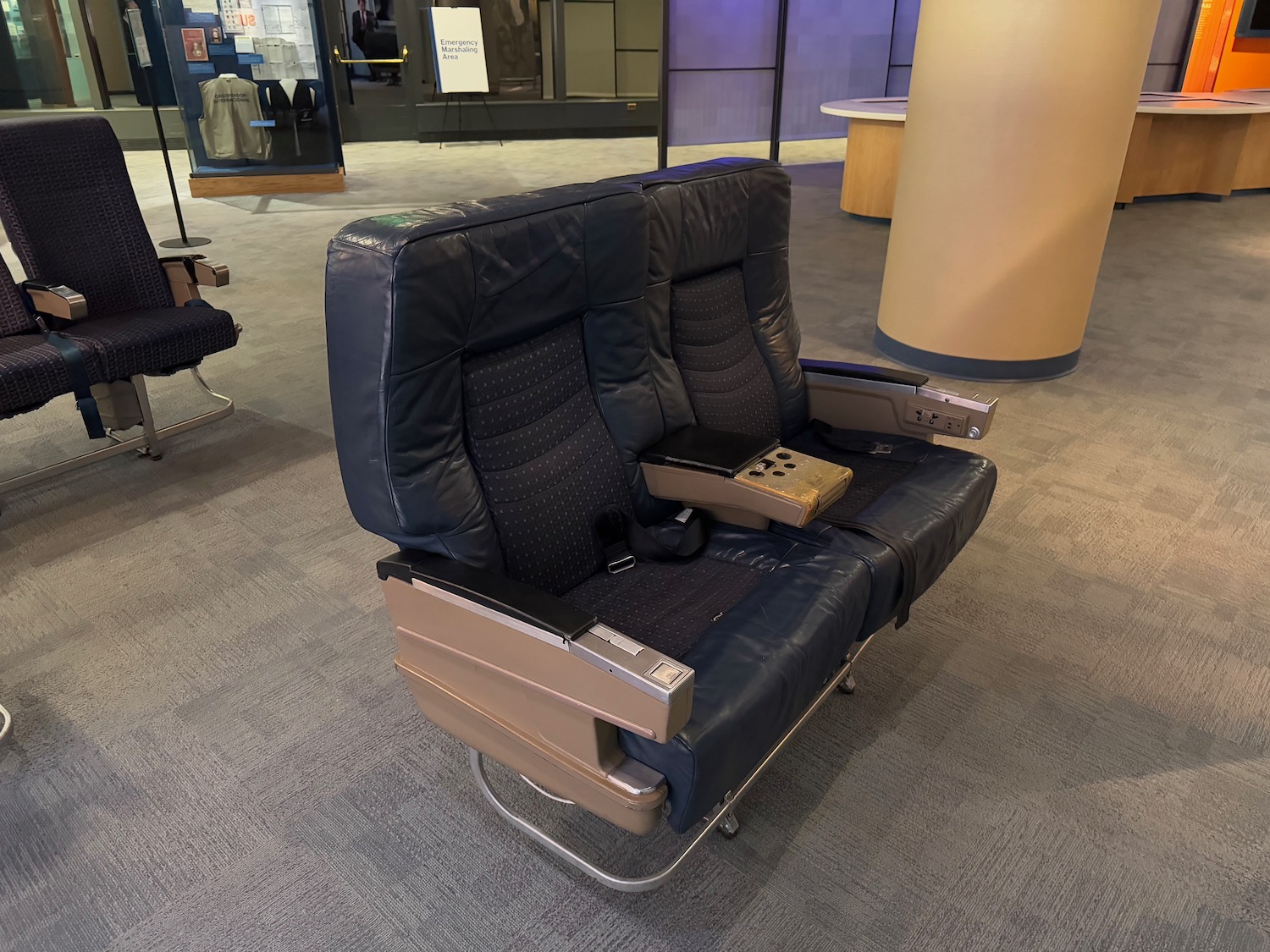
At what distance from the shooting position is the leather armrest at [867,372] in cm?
224

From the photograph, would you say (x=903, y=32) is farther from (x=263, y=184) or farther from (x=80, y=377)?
(x=80, y=377)

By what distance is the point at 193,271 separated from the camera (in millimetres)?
3193

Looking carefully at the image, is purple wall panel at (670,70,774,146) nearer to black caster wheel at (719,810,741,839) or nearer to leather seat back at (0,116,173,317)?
leather seat back at (0,116,173,317)

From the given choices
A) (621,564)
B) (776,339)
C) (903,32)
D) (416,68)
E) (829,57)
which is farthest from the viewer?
(416,68)

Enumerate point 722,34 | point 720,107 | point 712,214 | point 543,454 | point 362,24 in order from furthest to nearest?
point 362,24, point 720,107, point 722,34, point 712,214, point 543,454

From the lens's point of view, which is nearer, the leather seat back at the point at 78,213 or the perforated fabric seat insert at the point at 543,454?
the perforated fabric seat insert at the point at 543,454

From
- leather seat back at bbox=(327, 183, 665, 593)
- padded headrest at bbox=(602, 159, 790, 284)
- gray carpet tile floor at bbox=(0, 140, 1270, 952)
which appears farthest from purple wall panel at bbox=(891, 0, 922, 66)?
leather seat back at bbox=(327, 183, 665, 593)

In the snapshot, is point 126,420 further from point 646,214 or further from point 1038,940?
point 1038,940

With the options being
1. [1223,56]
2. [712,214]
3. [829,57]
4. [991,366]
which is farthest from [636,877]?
[1223,56]

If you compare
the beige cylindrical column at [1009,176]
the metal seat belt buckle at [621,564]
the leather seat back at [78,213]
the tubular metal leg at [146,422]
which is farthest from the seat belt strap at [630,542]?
the beige cylindrical column at [1009,176]

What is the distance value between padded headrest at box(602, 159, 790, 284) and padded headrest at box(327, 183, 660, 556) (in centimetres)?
21

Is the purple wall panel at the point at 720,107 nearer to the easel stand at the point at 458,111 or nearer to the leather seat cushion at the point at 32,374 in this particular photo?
the easel stand at the point at 458,111

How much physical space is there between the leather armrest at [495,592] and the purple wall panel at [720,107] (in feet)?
23.7

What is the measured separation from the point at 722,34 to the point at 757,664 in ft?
25.5
